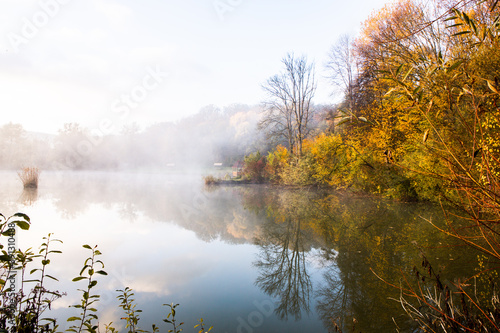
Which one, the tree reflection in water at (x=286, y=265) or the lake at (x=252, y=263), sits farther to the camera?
the tree reflection in water at (x=286, y=265)

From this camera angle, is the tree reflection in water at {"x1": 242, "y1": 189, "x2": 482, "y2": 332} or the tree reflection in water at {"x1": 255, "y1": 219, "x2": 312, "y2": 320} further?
the tree reflection in water at {"x1": 255, "y1": 219, "x2": 312, "y2": 320}

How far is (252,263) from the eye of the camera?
15.4 feet

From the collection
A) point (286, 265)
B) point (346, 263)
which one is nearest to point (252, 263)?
point (286, 265)

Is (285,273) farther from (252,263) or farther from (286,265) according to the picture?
(252,263)

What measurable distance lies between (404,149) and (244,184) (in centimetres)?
1445

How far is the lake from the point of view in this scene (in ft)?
9.87

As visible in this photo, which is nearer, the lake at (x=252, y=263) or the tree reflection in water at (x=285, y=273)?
the lake at (x=252, y=263)

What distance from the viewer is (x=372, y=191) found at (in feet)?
45.5

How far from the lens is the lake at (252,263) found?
3008 mm

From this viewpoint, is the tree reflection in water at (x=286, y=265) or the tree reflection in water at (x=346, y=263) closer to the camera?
the tree reflection in water at (x=346, y=263)

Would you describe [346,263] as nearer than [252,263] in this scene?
Yes

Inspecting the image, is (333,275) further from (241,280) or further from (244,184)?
(244,184)

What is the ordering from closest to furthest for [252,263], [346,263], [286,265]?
[346,263] → [286,265] → [252,263]

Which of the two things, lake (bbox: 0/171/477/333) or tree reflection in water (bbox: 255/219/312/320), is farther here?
tree reflection in water (bbox: 255/219/312/320)
